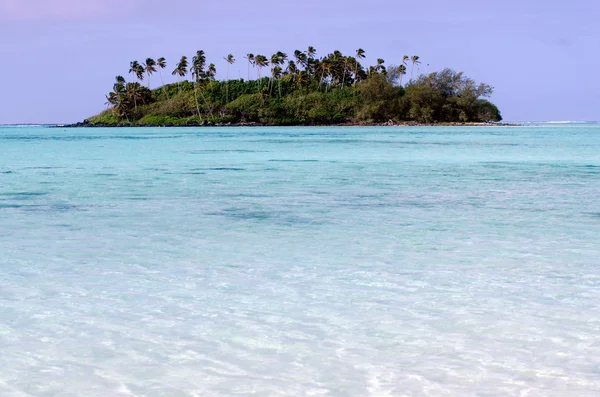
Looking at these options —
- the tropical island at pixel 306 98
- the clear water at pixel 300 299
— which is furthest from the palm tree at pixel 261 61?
the clear water at pixel 300 299

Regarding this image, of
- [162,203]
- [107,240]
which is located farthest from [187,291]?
[162,203]

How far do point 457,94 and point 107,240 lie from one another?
125938 millimetres

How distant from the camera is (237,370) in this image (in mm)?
4535

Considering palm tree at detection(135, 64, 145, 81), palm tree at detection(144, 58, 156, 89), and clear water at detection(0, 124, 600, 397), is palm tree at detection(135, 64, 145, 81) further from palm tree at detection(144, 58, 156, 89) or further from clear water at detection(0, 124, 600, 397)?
clear water at detection(0, 124, 600, 397)

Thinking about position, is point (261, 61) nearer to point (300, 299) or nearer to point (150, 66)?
point (150, 66)

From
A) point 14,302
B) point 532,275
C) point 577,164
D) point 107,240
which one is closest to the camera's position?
point 14,302

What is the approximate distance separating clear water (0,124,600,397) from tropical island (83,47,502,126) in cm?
11808

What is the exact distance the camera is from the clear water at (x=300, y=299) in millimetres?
4426

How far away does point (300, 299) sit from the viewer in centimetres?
629

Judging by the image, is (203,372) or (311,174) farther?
(311,174)

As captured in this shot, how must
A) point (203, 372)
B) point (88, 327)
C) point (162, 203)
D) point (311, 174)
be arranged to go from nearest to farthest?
point (203, 372) → point (88, 327) → point (162, 203) → point (311, 174)

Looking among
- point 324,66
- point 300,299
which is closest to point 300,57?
point 324,66

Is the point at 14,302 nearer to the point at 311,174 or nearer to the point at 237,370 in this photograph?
the point at 237,370

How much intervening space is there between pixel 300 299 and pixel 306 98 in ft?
438
